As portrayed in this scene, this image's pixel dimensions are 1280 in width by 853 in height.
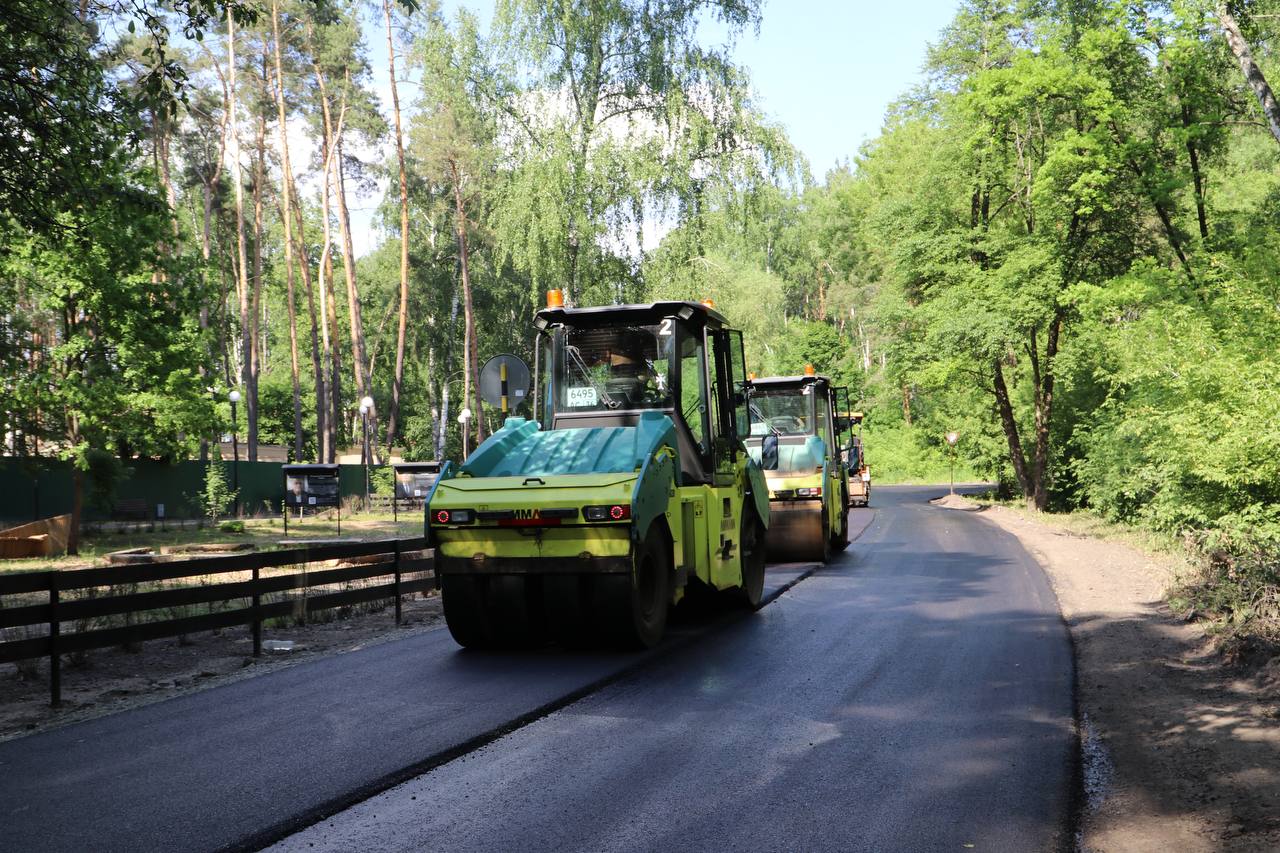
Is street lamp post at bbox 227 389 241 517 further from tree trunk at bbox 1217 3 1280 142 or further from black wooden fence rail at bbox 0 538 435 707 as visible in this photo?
tree trunk at bbox 1217 3 1280 142

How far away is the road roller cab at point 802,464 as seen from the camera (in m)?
17.6


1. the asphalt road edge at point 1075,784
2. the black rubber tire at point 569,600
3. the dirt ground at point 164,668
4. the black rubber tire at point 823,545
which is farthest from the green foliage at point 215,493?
the asphalt road edge at point 1075,784

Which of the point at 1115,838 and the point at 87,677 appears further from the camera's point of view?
the point at 87,677

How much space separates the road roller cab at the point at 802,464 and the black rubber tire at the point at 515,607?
27.1ft

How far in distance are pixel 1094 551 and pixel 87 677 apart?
55.3 ft

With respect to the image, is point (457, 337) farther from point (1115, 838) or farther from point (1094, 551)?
point (1115, 838)

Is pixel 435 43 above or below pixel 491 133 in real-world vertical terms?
above

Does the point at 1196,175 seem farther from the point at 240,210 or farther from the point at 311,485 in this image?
the point at 240,210

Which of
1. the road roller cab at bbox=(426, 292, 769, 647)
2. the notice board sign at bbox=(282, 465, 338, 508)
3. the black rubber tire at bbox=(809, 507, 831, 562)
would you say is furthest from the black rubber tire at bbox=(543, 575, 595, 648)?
the notice board sign at bbox=(282, 465, 338, 508)

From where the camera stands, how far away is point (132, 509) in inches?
1321

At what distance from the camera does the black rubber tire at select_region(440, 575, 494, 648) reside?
9227 millimetres

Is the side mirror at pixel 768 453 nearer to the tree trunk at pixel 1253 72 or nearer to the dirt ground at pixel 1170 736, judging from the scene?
the dirt ground at pixel 1170 736

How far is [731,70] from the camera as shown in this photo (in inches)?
1046

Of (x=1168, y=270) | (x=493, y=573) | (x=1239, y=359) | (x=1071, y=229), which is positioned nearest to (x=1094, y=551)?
(x=1239, y=359)
